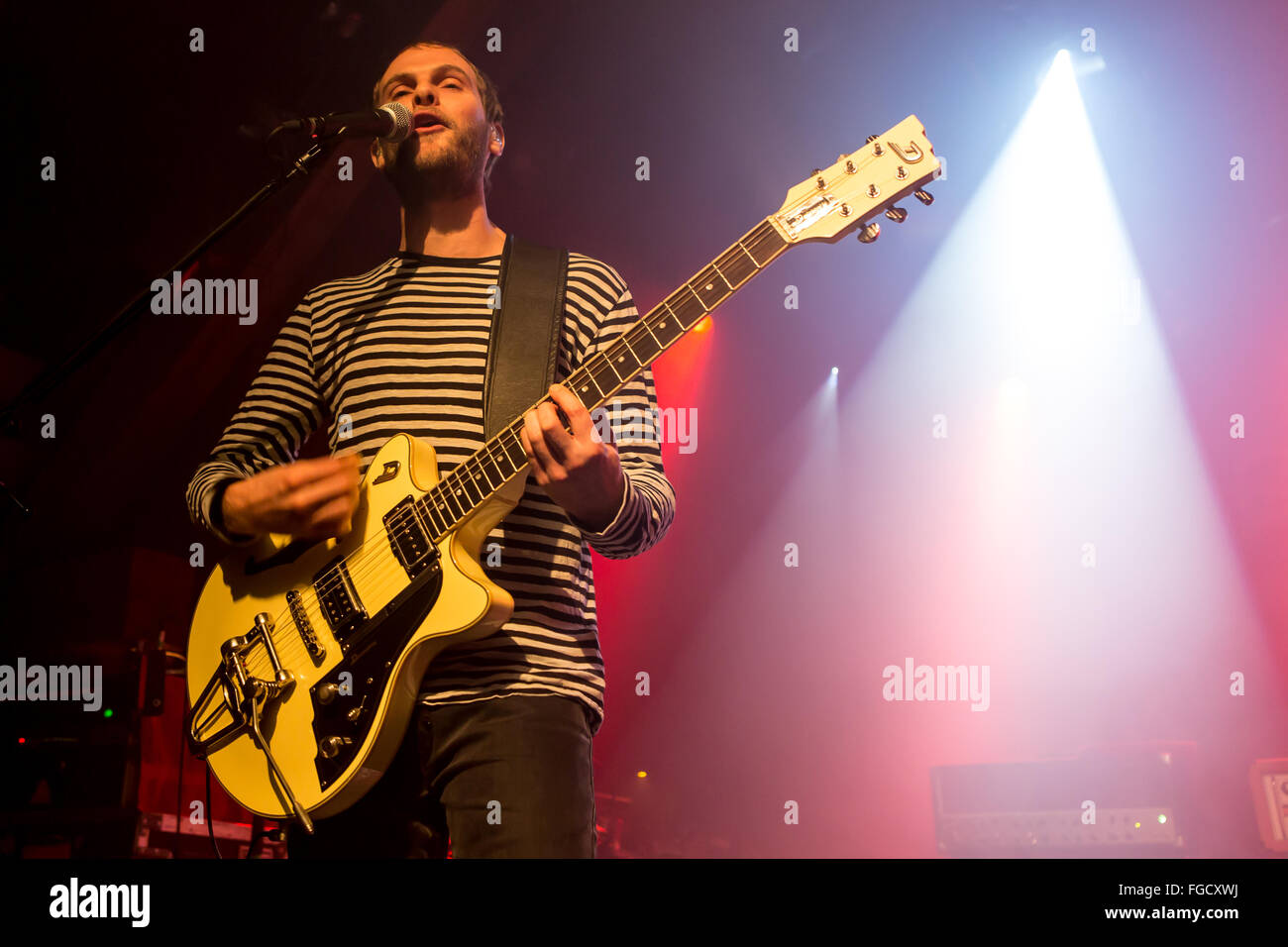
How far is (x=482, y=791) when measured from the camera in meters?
1.35

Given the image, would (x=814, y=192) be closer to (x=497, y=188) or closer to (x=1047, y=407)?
(x=497, y=188)

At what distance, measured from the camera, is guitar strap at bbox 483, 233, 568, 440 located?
1.65 m

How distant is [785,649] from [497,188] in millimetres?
3681

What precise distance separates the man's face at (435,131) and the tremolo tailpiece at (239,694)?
95cm

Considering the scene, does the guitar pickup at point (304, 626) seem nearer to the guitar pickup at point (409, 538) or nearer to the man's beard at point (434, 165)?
the guitar pickup at point (409, 538)

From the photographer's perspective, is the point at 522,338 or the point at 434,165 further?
the point at 434,165

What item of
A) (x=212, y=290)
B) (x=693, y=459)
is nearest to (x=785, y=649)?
(x=693, y=459)

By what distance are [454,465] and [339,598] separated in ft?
0.99

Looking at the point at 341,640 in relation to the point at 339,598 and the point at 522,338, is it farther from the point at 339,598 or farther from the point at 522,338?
the point at 522,338

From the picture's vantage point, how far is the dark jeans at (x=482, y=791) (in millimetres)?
1320

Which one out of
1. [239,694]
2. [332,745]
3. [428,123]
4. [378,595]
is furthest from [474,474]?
[428,123]

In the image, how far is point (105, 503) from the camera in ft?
13.7

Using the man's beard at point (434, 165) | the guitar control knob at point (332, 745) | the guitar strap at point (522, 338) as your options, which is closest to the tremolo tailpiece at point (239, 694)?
the guitar control knob at point (332, 745)

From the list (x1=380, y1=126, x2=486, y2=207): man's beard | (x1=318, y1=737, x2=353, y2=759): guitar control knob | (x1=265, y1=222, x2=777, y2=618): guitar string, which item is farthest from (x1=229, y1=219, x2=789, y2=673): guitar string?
(x1=380, y1=126, x2=486, y2=207): man's beard
